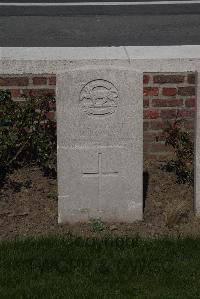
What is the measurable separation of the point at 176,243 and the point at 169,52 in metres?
1.59

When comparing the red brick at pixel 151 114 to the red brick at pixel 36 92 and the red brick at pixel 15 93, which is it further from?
the red brick at pixel 15 93

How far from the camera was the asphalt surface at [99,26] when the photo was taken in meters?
11.1

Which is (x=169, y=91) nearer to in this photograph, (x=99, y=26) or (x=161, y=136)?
(x=161, y=136)

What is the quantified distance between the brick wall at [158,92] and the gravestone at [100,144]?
0.97 metres

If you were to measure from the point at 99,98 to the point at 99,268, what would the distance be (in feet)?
4.32

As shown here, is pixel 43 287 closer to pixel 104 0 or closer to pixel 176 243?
pixel 176 243

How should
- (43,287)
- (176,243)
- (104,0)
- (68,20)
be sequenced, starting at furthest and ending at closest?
(104,0)
(68,20)
(176,243)
(43,287)

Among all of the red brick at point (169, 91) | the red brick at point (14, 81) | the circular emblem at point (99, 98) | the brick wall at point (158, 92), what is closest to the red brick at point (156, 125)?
the brick wall at point (158, 92)

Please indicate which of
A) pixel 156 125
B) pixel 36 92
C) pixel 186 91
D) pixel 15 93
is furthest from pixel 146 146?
pixel 15 93

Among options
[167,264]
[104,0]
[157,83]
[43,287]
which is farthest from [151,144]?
[104,0]

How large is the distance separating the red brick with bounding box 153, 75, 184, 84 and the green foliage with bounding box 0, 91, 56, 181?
2.99 feet

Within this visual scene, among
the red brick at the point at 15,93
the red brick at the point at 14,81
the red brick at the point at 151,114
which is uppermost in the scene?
the red brick at the point at 14,81

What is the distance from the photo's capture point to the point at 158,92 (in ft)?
24.3

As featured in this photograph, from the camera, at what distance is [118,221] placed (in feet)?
21.5
